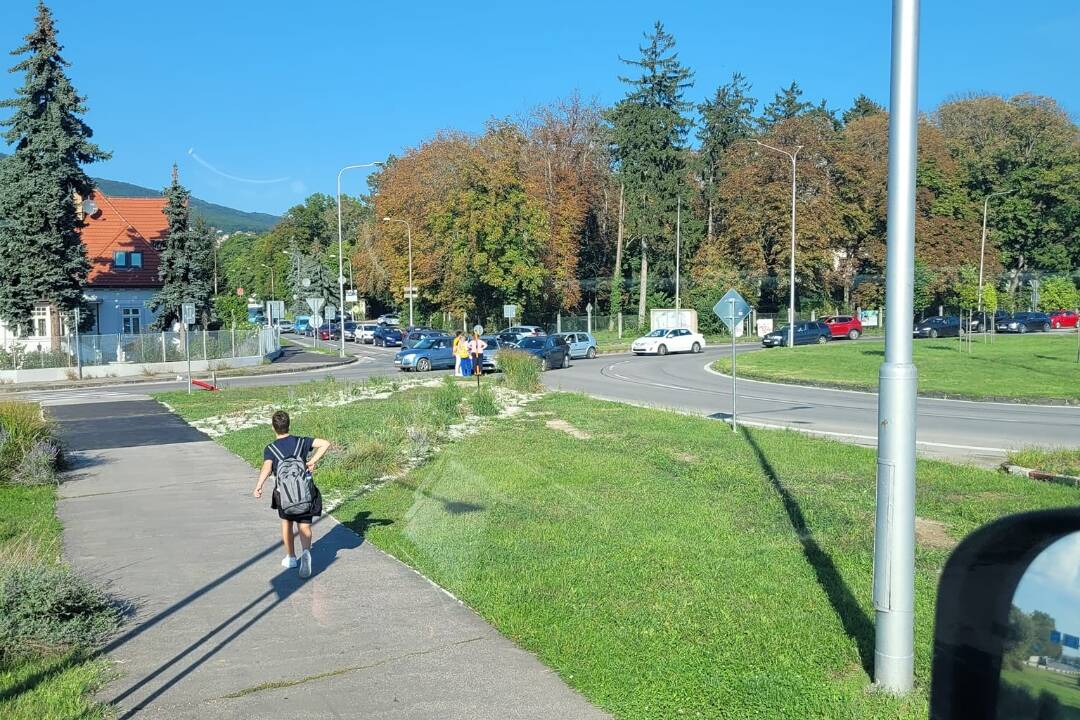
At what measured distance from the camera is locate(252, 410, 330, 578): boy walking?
28.5ft

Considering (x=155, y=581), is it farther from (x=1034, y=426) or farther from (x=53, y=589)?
(x=1034, y=426)

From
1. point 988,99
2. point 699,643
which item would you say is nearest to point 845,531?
point 699,643

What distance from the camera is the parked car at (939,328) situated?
6525cm

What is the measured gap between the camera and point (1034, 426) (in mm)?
20562

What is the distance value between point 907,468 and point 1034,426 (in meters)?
17.2

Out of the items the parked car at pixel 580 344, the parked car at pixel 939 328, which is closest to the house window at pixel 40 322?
the parked car at pixel 580 344

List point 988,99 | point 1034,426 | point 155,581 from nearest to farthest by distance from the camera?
point 155,581 < point 1034,426 < point 988,99

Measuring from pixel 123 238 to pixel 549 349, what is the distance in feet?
92.1

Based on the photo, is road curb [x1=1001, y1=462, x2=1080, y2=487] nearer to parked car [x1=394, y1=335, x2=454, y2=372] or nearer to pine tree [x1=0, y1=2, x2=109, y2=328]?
parked car [x1=394, y1=335, x2=454, y2=372]

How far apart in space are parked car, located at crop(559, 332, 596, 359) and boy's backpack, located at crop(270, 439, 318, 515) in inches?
1752

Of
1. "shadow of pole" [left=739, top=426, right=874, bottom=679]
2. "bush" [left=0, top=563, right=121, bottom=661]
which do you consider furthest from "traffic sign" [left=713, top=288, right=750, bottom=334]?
"bush" [left=0, top=563, right=121, bottom=661]

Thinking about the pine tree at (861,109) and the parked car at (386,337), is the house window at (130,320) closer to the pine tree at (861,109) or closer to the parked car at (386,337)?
the parked car at (386,337)

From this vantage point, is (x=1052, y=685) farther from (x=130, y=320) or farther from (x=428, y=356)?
(x=130, y=320)

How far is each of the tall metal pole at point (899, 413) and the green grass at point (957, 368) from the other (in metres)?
23.2
